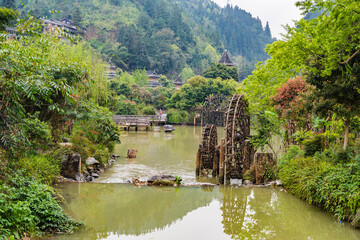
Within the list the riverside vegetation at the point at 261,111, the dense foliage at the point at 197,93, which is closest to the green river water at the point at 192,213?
the riverside vegetation at the point at 261,111

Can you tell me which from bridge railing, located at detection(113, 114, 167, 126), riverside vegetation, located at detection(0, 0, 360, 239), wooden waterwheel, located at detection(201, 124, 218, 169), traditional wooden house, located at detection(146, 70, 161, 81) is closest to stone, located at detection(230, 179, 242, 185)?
riverside vegetation, located at detection(0, 0, 360, 239)

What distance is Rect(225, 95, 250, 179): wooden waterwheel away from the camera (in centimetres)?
1102

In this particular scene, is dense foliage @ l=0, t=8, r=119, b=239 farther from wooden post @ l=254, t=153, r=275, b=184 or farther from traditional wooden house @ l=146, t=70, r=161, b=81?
traditional wooden house @ l=146, t=70, r=161, b=81

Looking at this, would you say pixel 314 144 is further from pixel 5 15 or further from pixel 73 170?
pixel 5 15

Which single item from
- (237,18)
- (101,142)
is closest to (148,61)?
(101,142)

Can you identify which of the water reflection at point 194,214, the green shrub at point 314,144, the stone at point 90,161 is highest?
the green shrub at point 314,144

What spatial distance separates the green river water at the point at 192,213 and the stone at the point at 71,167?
69 cm

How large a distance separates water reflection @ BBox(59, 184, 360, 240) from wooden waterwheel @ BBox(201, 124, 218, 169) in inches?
109

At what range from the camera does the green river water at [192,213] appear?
6.72 metres

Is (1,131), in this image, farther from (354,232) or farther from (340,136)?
(340,136)

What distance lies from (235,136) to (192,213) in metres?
4.20

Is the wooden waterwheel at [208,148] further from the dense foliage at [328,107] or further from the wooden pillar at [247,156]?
the dense foliage at [328,107]

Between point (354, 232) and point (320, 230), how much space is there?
629 millimetres

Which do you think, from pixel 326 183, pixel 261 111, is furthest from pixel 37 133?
pixel 261 111
